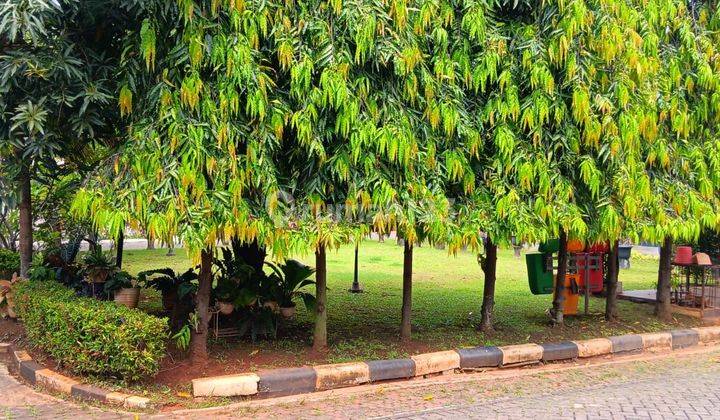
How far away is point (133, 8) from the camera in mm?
6105

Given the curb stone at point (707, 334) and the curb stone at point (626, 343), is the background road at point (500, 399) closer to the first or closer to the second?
the curb stone at point (626, 343)

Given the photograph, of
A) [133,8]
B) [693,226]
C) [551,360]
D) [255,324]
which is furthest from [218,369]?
[693,226]

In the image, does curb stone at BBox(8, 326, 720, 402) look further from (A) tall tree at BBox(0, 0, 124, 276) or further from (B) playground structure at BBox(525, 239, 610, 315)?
(A) tall tree at BBox(0, 0, 124, 276)

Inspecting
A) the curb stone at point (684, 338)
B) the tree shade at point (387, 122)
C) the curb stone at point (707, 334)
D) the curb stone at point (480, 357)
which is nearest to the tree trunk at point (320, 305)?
the tree shade at point (387, 122)

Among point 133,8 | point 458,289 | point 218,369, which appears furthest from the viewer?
point 458,289

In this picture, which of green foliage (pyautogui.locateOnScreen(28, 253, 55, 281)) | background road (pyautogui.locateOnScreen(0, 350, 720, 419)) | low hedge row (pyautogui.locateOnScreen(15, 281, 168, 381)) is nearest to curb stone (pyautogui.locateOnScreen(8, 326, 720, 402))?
background road (pyautogui.locateOnScreen(0, 350, 720, 419))

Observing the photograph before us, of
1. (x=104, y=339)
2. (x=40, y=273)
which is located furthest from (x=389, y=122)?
(x=40, y=273)

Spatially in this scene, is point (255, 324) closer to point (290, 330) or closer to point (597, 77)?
point (290, 330)

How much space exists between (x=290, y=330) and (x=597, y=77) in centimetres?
552

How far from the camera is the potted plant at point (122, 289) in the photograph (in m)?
8.59

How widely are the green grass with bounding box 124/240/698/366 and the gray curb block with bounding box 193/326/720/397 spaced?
0.50 m

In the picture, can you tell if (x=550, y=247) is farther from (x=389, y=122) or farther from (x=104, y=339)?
(x=104, y=339)

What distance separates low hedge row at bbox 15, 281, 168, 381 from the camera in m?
6.12

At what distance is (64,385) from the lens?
249 inches
